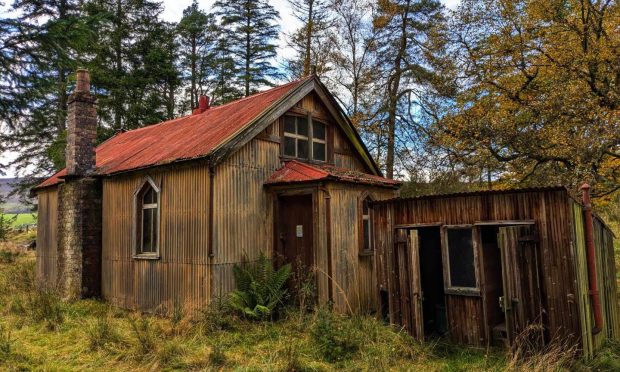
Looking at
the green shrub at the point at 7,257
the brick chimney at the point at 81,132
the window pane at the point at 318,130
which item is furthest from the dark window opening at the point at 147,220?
the green shrub at the point at 7,257

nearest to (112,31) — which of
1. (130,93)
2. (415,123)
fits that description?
(130,93)

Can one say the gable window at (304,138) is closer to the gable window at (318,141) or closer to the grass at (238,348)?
the gable window at (318,141)

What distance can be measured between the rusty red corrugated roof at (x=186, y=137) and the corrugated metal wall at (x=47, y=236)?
2.49 ft

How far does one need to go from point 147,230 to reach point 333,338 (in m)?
6.52

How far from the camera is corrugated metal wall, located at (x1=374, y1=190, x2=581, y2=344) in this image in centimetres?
659

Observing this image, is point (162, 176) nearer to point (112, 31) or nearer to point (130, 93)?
point (130, 93)

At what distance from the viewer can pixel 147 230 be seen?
11492 mm

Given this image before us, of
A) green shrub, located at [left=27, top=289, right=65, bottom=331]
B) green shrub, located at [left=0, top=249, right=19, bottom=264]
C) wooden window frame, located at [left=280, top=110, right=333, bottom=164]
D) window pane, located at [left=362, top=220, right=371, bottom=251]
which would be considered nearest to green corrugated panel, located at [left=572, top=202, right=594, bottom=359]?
window pane, located at [left=362, top=220, right=371, bottom=251]

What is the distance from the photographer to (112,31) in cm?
2670

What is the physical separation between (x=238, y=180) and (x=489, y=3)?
38.8 ft

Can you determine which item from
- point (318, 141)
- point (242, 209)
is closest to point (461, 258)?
point (242, 209)

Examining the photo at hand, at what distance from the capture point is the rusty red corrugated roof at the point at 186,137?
10.5m

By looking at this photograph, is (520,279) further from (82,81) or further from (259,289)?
(82,81)

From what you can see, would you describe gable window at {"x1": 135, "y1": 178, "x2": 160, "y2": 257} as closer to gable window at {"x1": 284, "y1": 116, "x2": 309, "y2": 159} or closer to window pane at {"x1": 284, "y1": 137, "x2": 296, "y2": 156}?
window pane at {"x1": 284, "y1": 137, "x2": 296, "y2": 156}
